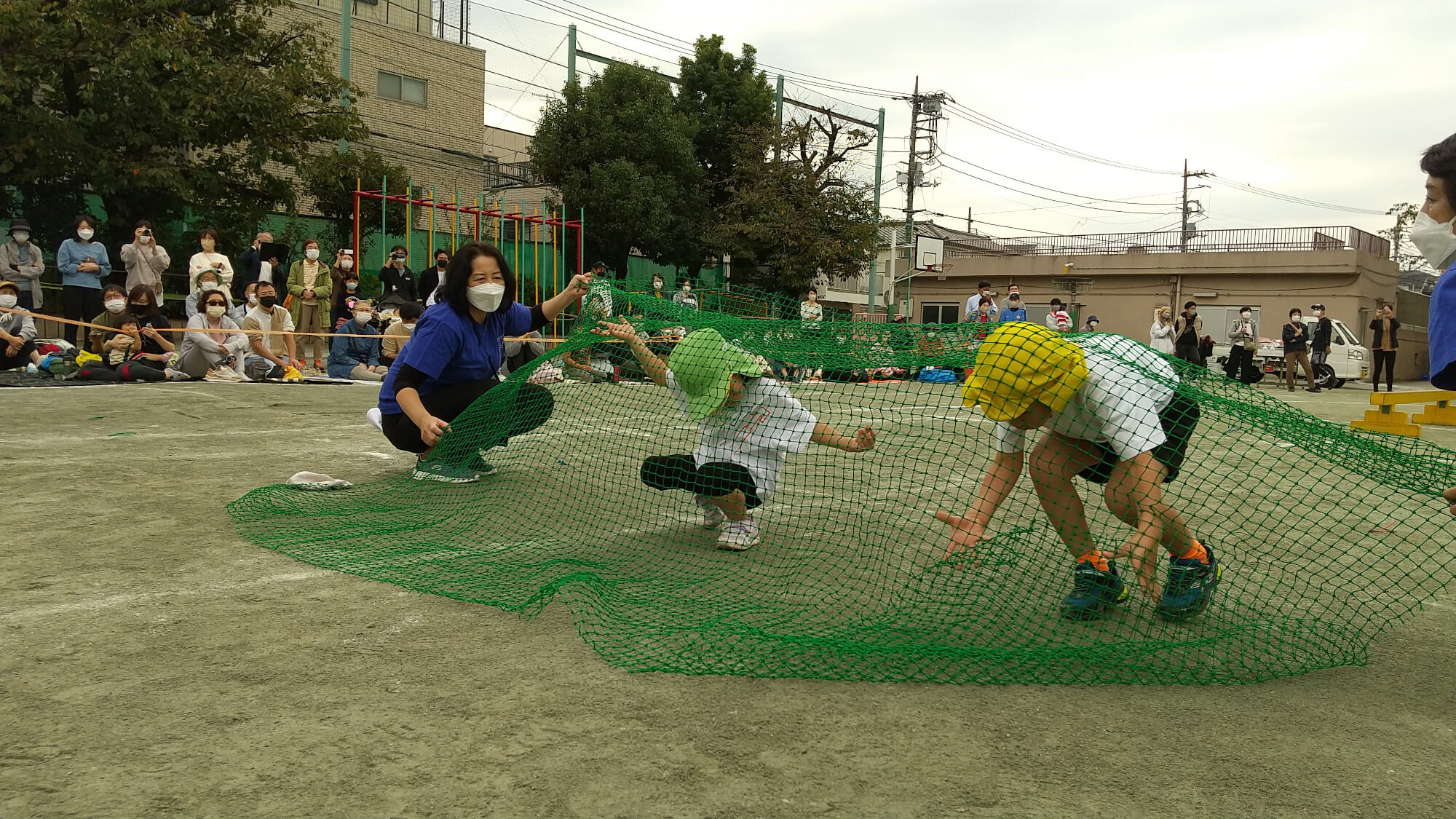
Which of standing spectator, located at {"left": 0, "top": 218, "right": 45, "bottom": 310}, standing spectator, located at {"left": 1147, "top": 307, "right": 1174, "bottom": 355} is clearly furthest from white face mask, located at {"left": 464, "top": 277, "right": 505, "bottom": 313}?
standing spectator, located at {"left": 1147, "top": 307, "right": 1174, "bottom": 355}

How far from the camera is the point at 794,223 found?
2372 centimetres

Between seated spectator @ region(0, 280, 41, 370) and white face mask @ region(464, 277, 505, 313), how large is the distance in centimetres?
734

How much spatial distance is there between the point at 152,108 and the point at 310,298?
15.2 feet

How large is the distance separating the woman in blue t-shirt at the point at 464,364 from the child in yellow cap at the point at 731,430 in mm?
843

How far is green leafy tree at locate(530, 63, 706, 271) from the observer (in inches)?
858

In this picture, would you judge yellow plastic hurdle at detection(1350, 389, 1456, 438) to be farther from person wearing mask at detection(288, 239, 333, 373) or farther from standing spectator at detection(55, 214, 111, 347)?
standing spectator at detection(55, 214, 111, 347)

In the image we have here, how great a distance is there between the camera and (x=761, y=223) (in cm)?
2341

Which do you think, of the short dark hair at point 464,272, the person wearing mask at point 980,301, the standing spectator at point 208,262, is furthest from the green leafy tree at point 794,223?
the short dark hair at point 464,272

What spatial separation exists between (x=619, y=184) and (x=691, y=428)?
1705 centimetres

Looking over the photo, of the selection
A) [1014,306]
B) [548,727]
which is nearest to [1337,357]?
[1014,306]

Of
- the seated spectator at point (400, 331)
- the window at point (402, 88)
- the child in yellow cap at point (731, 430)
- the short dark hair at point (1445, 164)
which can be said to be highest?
the window at point (402, 88)

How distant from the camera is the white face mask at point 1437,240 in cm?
253

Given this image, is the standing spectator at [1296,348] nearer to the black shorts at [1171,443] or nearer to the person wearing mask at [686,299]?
the person wearing mask at [686,299]

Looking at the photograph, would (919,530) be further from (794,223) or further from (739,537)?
(794,223)
